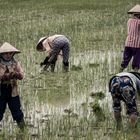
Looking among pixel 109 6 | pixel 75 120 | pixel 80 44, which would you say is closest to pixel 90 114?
pixel 75 120

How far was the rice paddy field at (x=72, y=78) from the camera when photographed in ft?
19.7

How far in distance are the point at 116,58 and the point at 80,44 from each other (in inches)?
96.9

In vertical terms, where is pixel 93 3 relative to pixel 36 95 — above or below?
above

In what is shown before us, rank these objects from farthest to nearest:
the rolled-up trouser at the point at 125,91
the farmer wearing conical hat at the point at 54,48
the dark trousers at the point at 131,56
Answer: the farmer wearing conical hat at the point at 54,48 < the dark trousers at the point at 131,56 < the rolled-up trouser at the point at 125,91

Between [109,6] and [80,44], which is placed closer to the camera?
[80,44]

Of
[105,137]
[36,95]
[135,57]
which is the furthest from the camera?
[135,57]

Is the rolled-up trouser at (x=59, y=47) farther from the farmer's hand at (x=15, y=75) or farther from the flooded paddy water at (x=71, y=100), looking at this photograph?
the farmer's hand at (x=15, y=75)

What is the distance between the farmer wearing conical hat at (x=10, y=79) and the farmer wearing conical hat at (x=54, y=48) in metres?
3.42

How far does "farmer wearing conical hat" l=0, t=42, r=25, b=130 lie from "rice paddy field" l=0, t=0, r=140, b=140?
258 millimetres

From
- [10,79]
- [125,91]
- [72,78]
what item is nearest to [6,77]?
[10,79]

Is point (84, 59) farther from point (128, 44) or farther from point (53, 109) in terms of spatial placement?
point (53, 109)

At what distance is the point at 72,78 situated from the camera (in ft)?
30.1

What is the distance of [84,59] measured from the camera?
1102cm

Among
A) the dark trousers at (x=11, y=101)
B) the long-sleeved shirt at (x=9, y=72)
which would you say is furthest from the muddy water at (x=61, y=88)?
the long-sleeved shirt at (x=9, y=72)
